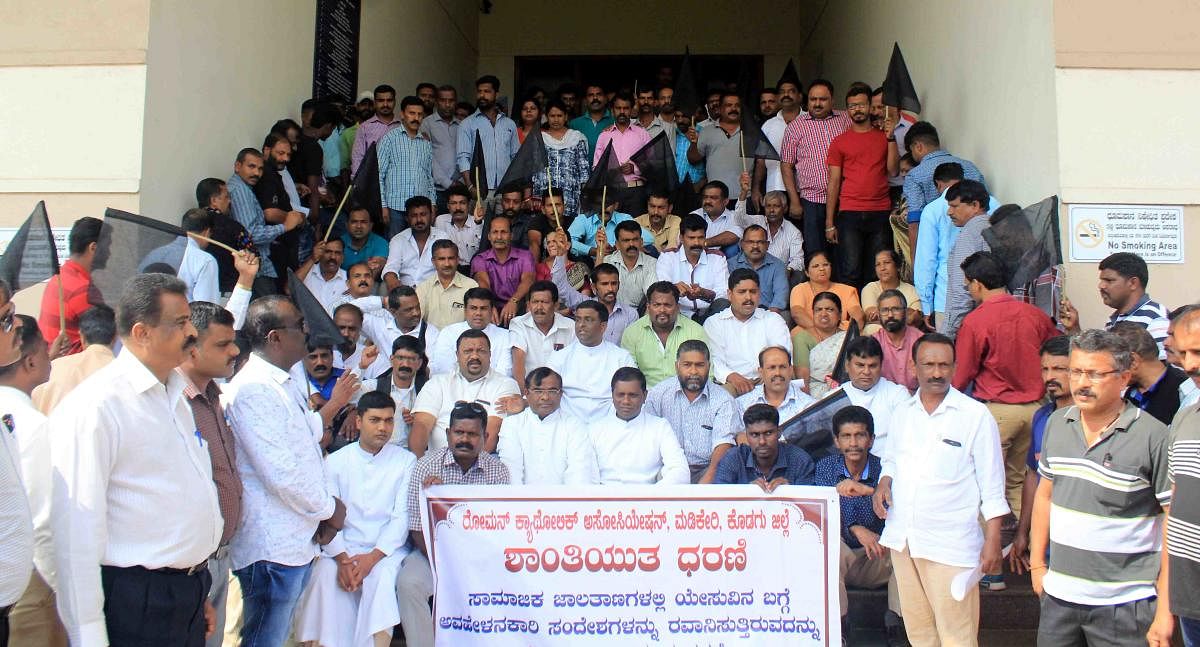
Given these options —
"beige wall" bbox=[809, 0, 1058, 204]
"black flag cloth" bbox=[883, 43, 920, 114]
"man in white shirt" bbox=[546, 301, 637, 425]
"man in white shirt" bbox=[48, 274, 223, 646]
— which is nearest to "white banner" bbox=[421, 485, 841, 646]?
"man in white shirt" bbox=[48, 274, 223, 646]

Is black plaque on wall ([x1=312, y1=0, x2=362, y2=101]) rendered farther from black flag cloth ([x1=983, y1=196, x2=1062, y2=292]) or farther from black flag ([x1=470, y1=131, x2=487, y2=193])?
black flag cloth ([x1=983, y1=196, x2=1062, y2=292])

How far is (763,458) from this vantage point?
5.87 m

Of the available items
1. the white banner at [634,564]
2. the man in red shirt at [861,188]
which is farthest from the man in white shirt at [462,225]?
the white banner at [634,564]

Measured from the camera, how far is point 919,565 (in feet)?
15.5

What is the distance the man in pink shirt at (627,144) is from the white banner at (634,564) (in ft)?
16.6

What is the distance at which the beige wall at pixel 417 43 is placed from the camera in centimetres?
1149

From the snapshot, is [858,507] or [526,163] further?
[526,163]

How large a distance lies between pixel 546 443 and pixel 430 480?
1.05 meters

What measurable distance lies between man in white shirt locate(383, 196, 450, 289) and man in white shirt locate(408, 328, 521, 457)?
88.3 inches

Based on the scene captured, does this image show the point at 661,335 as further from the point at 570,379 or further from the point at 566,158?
the point at 566,158

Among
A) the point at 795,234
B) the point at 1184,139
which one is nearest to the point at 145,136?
the point at 795,234

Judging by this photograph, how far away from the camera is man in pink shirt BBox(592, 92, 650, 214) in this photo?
9.80m

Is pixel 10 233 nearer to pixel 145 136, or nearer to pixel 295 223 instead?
pixel 145 136

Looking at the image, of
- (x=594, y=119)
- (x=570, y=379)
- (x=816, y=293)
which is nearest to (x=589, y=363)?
(x=570, y=379)
